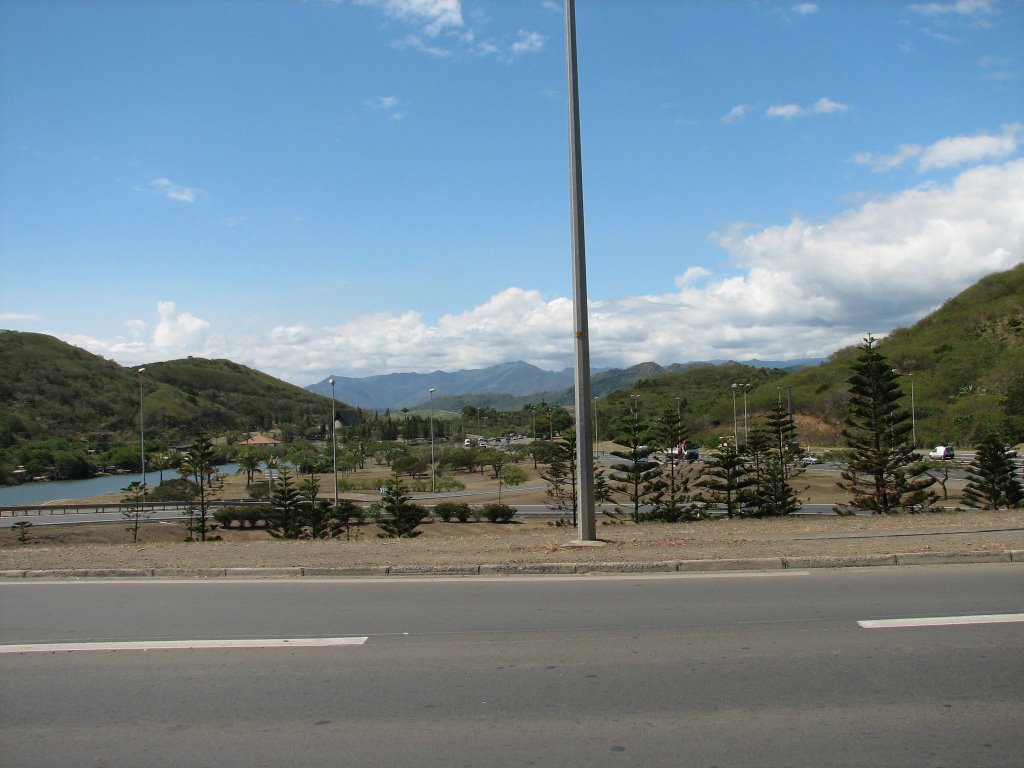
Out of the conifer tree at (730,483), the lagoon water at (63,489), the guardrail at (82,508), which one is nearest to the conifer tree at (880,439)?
the conifer tree at (730,483)

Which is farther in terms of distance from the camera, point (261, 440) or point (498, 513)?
point (261, 440)

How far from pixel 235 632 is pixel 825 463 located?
61569 millimetres

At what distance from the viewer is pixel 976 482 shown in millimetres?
31625

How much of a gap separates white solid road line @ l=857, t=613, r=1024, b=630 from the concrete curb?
248 cm

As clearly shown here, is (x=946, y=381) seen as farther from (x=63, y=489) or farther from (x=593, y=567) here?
(x=63, y=489)

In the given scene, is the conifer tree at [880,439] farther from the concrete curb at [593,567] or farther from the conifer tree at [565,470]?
the concrete curb at [593,567]

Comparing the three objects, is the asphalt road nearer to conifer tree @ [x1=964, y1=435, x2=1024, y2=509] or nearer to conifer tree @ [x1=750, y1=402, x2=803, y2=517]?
A: conifer tree @ [x1=964, y1=435, x2=1024, y2=509]

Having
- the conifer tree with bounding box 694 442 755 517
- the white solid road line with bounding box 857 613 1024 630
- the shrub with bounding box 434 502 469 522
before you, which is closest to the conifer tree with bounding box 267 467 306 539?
the shrub with bounding box 434 502 469 522

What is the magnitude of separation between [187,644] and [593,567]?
4.43 m

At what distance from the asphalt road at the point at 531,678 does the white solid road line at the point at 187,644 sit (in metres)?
0.05

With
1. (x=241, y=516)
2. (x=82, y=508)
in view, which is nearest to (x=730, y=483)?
(x=241, y=516)

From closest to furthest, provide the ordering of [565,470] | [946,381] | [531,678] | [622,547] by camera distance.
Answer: [531,678], [622,547], [565,470], [946,381]

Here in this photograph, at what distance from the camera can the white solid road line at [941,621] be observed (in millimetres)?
6293

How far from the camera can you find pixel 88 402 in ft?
378
